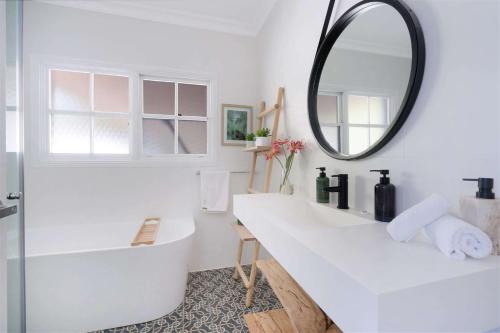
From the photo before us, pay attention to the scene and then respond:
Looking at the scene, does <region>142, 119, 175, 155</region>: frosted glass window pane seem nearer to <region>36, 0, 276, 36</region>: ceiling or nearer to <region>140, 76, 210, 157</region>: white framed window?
<region>140, 76, 210, 157</region>: white framed window

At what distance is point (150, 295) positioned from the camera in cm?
163

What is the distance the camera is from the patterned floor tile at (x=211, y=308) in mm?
1548

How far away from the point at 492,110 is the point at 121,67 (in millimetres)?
2606

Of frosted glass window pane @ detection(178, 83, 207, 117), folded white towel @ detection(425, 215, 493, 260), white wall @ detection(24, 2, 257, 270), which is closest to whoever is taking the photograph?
folded white towel @ detection(425, 215, 493, 260)

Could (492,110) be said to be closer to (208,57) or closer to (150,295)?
(150,295)

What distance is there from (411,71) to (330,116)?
1.56 ft

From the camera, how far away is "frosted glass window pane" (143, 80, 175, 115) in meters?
2.31

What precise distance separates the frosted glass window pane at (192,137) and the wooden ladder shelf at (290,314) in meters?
1.47

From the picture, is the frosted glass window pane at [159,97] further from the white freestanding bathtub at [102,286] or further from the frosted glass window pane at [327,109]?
the frosted glass window pane at [327,109]

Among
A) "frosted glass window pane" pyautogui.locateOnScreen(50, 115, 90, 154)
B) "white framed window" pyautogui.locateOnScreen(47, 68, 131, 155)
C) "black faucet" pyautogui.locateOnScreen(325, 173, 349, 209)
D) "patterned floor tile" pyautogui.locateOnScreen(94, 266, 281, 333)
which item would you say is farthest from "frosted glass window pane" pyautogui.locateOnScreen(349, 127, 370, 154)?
"frosted glass window pane" pyautogui.locateOnScreen(50, 115, 90, 154)

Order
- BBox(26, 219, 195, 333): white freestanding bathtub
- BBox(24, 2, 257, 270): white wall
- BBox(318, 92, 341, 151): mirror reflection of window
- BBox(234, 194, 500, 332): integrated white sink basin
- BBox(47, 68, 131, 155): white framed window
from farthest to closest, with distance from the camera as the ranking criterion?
BBox(47, 68, 131, 155): white framed window → BBox(24, 2, 257, 270): white wall → BBox(26, 219, 195, 333): white freestanding bathtub → BBox(318, 92, 341, 151): mirror reflection of window → BBox(234, 194, 500, 332): integrated white sink basin

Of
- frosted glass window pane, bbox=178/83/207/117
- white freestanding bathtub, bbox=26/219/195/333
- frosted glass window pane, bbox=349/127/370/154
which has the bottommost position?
white freestanding bathtub, bbox=26/219/195/333

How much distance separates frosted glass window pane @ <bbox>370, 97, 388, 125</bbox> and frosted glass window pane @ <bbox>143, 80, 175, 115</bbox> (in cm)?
200

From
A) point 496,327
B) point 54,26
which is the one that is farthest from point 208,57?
point 496,327
